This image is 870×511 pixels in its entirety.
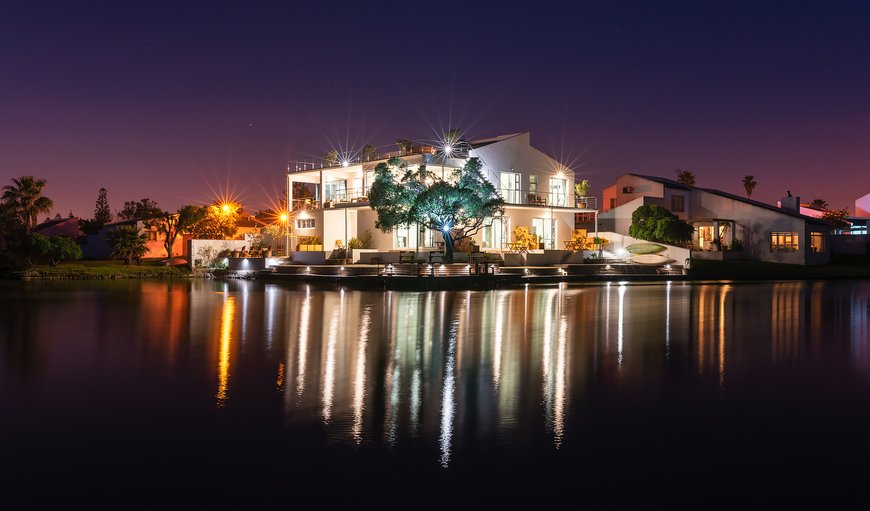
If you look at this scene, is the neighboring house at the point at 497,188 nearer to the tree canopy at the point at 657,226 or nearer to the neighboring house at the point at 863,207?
the tree canopy at the point at 657,226

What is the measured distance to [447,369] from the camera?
36.6ft

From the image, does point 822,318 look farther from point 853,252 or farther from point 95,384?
point 853,252

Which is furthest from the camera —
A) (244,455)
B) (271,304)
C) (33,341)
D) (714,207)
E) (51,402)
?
(714,207)

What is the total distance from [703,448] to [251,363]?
7214 millimetres

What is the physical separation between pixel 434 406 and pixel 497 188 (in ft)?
133

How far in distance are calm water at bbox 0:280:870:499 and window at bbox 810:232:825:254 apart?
4190 cm

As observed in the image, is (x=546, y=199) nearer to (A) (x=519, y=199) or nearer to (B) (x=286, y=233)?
(A) (x=519, y=199)

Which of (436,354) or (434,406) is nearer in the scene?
(434,406)

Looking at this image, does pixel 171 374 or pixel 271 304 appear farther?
pixel 271 304

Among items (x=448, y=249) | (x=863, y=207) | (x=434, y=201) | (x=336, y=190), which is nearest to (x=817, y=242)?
(x=448, y=249)

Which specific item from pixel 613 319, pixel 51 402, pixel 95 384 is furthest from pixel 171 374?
pixel 613 319

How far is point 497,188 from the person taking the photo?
48.6 meters

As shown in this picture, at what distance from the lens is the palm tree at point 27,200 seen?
53.1 meters

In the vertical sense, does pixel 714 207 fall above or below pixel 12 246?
above
